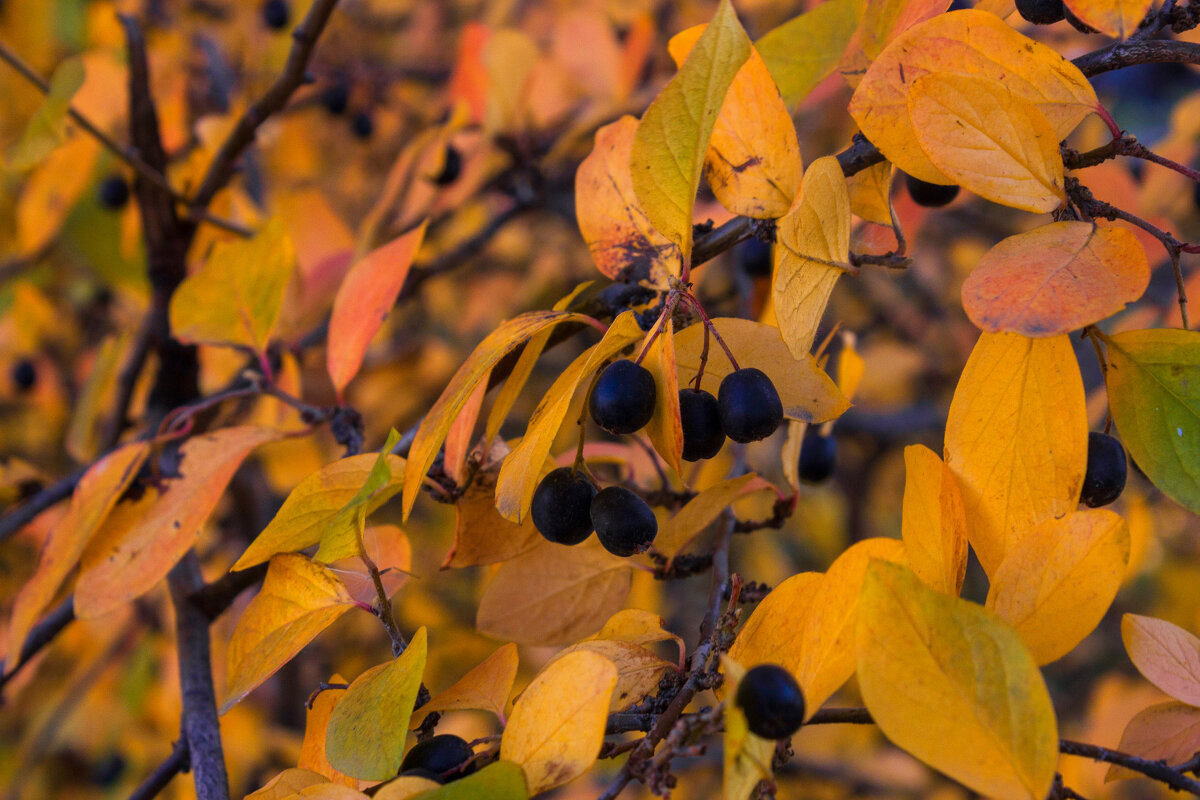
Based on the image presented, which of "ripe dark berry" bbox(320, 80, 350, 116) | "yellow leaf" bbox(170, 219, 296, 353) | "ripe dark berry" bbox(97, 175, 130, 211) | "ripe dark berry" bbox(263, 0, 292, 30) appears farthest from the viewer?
"ripe dark berry" bbox(320, 80, 350, 116)

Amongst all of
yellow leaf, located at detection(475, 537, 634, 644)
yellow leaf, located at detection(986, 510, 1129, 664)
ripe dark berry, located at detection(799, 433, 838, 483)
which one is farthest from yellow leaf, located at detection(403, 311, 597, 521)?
ripe dark berry, located at detection(799, 433, 838, 483)

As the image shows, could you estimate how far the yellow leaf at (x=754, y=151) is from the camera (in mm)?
554

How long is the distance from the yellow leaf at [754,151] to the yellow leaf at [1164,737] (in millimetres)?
431

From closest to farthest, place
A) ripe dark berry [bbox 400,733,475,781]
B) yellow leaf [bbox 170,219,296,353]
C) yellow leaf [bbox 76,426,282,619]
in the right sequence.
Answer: ripe dark berry [bbox 400,733,475,781] < yellow leaf [bbox 76,426,282,619] < yellow leaf [bbox 170,219,296,353]

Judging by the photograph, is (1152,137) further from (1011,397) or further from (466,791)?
(466,791)

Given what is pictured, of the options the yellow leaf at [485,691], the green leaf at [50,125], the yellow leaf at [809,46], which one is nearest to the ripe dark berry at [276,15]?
the green leaf at [50,125]

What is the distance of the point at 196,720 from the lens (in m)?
0.76

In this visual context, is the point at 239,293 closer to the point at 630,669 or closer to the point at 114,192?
the point at 630,669

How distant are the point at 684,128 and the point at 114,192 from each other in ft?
4.28

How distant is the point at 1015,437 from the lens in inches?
20.9

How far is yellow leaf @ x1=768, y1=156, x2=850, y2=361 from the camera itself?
1.62 ft

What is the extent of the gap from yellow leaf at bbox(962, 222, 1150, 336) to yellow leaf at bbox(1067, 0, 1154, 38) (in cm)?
14

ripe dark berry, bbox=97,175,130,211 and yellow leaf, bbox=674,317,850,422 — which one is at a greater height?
ripe dark berry, bbox=97,175,130,211

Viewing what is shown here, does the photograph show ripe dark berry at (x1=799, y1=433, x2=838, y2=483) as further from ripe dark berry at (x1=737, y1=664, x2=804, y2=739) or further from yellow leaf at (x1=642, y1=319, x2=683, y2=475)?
ripe dark berry at (x1=737, y1=664, x2=804, y2=739)
